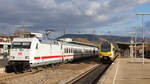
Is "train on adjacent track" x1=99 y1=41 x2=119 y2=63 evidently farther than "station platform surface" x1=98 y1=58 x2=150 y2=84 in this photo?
Yes

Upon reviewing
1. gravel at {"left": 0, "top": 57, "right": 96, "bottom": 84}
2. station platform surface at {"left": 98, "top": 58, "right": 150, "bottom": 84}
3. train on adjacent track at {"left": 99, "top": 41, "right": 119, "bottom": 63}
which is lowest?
gravel at {"left": 0, "top": 57, "right": 96, "bottom": 84}

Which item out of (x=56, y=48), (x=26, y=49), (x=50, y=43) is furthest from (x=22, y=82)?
(x=56, y=48)

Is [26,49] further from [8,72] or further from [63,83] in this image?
[63,83]

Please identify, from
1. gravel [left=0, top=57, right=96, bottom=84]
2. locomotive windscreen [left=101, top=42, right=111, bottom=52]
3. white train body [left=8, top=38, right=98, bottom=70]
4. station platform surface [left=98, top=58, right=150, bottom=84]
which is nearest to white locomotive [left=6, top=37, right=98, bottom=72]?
white train body [left=8, top=38, right=98, bottom=70]

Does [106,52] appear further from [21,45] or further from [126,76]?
[21,45]

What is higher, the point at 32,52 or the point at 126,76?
the point at 32,52

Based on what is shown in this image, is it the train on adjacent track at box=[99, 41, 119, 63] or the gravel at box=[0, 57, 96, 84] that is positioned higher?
the train on adjacent track at box=[99, 41, 119, 63]

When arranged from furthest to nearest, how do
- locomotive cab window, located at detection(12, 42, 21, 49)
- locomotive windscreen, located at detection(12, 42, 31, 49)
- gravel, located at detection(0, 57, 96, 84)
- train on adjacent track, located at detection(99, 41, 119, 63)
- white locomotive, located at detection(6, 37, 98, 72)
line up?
train on adjacent track, located at detection(99, 41, 119, 63) < locomotive cab window, located at detection(12, 42, 21, 49) < locomotive windscreen, located at detection(12, 42, 31, 49) < white locomotive, located at detection(6, 37, 98, 72) < gravel, located at detection(0, 57, 96, 84)

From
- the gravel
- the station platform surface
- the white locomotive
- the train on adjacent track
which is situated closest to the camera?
the station platform surface

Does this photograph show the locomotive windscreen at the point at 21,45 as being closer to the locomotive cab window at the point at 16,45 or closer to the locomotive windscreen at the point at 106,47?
the locomotive cab window at the point at 16,45

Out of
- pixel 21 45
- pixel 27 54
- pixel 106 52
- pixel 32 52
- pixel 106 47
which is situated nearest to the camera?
pixel 27 54

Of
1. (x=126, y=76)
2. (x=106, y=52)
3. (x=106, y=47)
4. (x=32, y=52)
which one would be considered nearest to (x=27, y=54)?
(x=32, y=52)

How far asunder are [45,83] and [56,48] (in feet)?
34.7

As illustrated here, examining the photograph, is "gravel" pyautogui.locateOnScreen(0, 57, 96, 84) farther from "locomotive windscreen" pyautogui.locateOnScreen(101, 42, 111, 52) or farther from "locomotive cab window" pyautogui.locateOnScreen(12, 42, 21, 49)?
"locomotive windscreen" pyautogui.locateOnScreen(101, 42, 111, 52)
